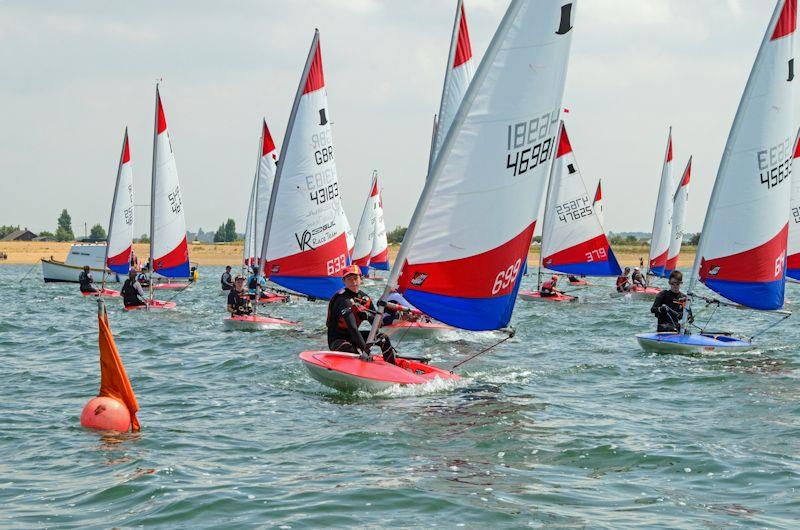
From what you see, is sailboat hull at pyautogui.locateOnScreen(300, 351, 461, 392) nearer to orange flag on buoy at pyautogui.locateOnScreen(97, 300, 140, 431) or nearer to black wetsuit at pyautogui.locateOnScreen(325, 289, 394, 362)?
black wetsuit at pyautogui.locateOnScreen(325, 289, 394, 362)

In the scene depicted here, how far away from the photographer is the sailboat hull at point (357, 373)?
11.9 m

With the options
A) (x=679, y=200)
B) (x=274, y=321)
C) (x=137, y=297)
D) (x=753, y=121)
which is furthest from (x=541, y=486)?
(x=679, y=200)

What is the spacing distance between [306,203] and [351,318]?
9.22 meters

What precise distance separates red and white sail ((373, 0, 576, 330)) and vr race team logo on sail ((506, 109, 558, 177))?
0.01 meters

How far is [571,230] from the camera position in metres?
32.4

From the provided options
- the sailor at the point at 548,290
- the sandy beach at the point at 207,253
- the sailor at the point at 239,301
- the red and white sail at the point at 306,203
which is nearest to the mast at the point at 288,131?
the red and white sail at the point at 306,203

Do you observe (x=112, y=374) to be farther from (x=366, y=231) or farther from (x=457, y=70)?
(x=366, y=231)

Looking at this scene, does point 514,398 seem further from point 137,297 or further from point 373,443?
point 137,297

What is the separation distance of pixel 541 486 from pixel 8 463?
16.5 ft

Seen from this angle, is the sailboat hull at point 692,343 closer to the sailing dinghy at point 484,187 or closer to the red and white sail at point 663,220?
the sailing dinghy at point 484,187

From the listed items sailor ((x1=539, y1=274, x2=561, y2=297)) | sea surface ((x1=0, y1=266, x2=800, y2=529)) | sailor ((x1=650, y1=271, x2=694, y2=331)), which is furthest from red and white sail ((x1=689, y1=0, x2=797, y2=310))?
sailor ((x1=539, y1=274, x2=561, y2=297))

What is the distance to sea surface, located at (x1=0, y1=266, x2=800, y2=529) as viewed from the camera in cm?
749

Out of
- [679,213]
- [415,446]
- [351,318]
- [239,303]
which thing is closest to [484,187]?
[351,318]

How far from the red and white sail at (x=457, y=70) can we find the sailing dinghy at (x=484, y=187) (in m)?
6.31
